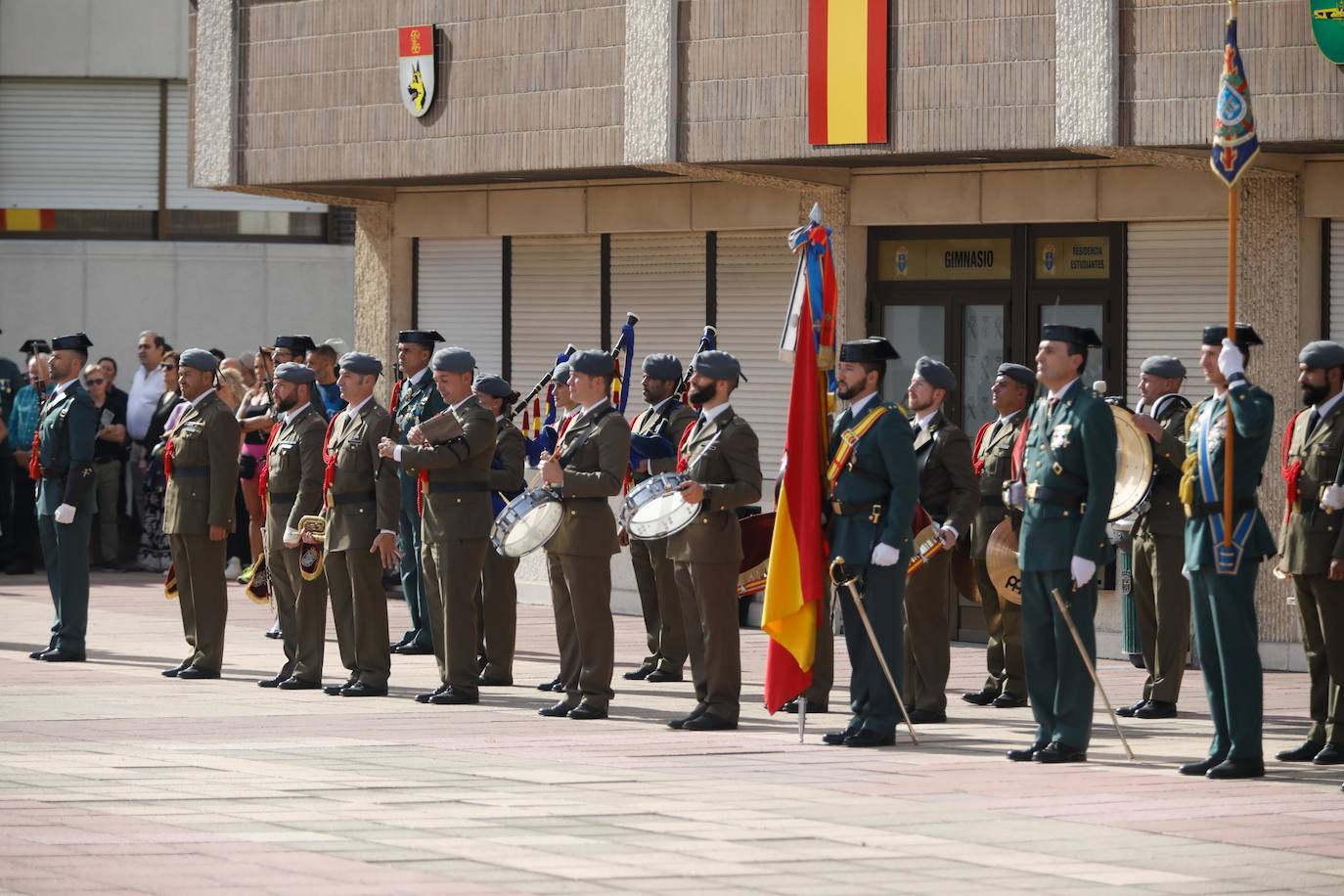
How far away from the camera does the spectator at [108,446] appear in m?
22.4

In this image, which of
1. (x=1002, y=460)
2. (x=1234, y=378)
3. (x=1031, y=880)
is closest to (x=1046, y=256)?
(x=1002, y=460)

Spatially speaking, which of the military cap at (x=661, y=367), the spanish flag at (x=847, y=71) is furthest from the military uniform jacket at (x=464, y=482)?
Answer: the spanish flag at (x=847, y=71)

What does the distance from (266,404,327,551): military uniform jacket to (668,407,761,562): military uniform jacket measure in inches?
104

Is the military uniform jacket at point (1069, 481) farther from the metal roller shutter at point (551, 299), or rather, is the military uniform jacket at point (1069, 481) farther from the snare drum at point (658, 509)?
the metal roller shutter at point (551, 299)

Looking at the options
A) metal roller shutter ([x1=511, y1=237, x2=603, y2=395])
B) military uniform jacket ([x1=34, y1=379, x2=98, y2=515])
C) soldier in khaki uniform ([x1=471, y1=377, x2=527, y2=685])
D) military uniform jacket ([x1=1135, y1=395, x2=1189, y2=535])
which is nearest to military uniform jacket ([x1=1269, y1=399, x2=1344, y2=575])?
military uniform jacket ([x1=1135, y1=395, x2=1189, y2=535])

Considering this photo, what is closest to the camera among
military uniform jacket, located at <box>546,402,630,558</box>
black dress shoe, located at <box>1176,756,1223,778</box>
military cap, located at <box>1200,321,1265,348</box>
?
black dress shoe, located at <box>1176,756,1223,778</box>

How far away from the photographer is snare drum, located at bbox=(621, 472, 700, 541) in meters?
12.7

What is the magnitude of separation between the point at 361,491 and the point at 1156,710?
4538 millimetres

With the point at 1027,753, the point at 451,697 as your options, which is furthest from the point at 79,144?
the point at 1027,753

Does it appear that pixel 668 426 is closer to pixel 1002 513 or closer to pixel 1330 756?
pixel 1002 513

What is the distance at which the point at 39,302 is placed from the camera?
2722cm

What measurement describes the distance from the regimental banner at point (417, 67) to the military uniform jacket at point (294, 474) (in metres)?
5.47

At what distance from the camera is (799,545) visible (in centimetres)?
1226

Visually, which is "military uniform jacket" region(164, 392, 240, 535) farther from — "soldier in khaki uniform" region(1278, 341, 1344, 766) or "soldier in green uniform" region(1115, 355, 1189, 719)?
"soldier in khaki uniform" region(1278, 341, 1344, 766)
